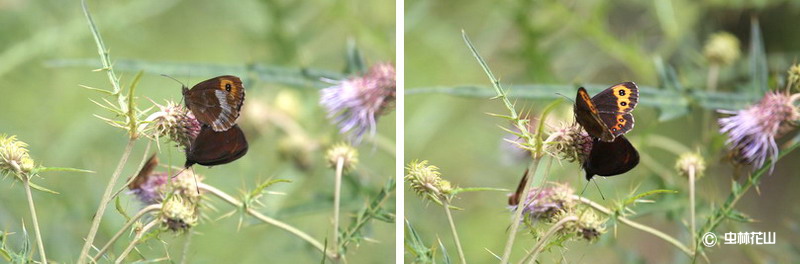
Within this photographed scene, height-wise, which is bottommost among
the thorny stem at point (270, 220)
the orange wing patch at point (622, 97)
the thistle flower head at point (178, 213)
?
the thistle flower head at point (178, 213)

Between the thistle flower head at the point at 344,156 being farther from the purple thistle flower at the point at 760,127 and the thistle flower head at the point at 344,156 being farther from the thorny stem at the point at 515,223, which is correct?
the purple thistle flower at the point at 760,127

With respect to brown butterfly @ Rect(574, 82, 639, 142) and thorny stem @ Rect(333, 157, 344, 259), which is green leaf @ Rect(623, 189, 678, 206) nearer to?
brown butterfly @ Rect(574, 82, 639, 142)

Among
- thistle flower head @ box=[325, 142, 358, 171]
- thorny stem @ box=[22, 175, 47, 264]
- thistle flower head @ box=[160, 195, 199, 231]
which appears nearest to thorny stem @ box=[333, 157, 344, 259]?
thistle flower head @ box=[325, 142, 358, 171]

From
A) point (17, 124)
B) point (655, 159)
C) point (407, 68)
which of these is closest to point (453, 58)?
point (407, 68)

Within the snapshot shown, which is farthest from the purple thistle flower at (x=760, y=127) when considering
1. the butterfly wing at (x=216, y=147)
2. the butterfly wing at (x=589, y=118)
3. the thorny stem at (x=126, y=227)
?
the thorny stem at (x=126, y=227)

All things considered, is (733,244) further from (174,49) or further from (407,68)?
(174,49)
